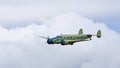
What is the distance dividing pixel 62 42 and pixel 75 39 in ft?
45.3

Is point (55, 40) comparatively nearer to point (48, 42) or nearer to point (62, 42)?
point (48, 42)

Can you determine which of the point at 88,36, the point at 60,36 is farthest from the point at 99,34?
the point at 60,36

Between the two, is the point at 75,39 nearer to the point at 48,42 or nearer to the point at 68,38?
the point at 68,38

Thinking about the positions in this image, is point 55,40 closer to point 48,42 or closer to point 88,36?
point 48,42

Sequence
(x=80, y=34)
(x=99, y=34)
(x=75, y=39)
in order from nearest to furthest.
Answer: (x=99, y=34) < (x=75, y=39) < (x=80, y=34)

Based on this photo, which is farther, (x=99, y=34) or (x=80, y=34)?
(x=80, y=34)

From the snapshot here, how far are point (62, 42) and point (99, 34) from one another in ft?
72.2

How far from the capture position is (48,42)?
17562 cm

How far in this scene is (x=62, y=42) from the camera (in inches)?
6309

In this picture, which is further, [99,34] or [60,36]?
[60,36]

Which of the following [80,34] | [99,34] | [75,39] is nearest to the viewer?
[99,34]

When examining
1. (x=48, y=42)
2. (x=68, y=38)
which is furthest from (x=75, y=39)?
(x=48, y=42)

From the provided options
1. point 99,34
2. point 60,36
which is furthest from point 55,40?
point 99,34

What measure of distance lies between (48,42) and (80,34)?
75.8ft
